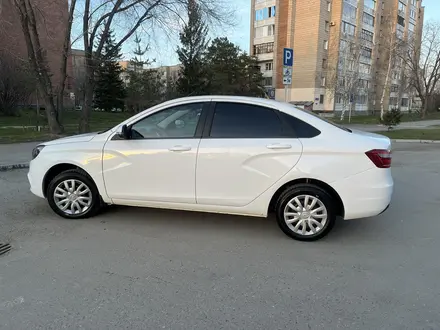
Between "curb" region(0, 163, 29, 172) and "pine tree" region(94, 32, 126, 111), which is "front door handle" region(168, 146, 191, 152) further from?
"pine tree" region(94, 32, 126, 111)

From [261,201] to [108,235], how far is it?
6.33 feet

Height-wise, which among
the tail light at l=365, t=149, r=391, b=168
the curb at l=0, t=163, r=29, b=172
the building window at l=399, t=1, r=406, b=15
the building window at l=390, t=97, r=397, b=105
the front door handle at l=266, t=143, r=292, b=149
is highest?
the building window at l=399, t=1, r=406, b=15

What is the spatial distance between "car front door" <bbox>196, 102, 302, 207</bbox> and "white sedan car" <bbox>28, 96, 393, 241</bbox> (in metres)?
0.01

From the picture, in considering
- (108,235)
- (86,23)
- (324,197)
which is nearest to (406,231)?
(324,197)

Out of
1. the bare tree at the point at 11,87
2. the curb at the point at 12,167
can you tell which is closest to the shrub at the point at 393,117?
the curb at the point at 12,167

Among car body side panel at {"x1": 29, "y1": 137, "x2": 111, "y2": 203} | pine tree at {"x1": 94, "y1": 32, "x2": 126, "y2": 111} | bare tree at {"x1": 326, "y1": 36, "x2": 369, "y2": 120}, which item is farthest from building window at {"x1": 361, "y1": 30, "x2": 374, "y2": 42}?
car body side panel at {"x1": 29, "y1": 137, "x2": 111, "y2": 203}

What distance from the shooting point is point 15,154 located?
1031cm

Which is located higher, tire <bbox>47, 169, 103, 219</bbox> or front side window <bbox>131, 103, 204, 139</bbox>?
front side window <bbox>131, 103, 204, 139</bbox>

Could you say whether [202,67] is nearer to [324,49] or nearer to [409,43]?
[324,49]

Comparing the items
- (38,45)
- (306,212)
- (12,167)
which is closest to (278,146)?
(306,212)

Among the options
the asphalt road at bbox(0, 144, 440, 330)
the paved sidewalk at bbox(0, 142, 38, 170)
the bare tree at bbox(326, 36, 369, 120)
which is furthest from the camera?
the bare tree at bbox(326, 36, 369, 120)

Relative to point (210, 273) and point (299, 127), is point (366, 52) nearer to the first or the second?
point (299, 127)

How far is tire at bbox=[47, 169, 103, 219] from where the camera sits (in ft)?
15.3

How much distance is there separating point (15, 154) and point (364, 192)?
10.2 meters
